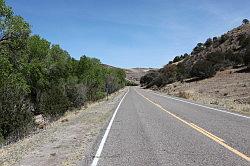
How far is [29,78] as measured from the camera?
54531 millimetres

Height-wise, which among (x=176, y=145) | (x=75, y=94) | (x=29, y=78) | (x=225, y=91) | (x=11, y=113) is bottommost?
(x=176, y=145)

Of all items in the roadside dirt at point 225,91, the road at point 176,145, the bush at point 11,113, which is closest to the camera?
the road at point 176,145

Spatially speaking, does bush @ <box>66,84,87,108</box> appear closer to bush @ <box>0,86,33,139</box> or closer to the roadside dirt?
the roadside dirt

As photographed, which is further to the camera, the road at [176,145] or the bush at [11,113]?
the bush at [11,113]

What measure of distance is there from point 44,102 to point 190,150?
1104 inches

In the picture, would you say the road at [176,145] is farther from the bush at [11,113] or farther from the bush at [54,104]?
the bush at [54,104]

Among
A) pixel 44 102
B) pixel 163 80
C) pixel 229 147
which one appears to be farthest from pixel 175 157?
pixel 163 80

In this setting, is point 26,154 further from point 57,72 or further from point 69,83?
point 57,72

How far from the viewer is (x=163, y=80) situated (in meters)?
114

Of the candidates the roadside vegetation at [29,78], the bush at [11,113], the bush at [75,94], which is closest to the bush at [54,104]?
the roadside vegetation at [29,78]

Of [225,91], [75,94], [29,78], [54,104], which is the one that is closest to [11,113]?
[54,104]

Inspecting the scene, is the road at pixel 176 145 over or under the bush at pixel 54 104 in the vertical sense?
under

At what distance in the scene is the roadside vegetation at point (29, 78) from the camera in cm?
2458

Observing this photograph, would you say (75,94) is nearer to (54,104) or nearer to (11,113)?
(54,104)
